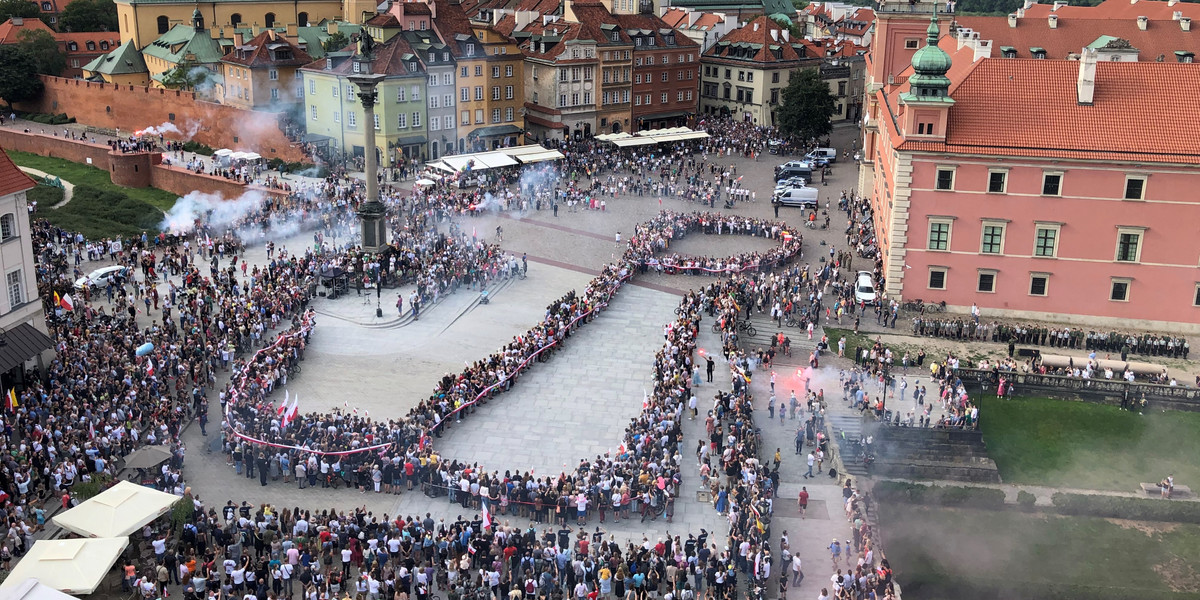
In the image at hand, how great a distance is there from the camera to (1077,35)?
235 ft

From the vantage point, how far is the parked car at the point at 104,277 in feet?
173

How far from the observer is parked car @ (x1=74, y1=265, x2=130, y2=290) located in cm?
5275

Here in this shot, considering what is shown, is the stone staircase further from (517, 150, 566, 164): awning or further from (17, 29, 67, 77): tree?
(17, 29, 67, 77): tree

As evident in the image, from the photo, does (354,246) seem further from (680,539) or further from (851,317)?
(680,539)

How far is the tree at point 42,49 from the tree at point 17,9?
9810 millimetres

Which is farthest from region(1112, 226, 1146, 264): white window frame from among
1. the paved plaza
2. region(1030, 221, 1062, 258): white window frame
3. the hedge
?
the hedge

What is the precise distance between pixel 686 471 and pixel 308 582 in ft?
42.3

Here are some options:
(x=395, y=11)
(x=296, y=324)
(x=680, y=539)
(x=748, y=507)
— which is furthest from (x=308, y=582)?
(x=395, y=11)

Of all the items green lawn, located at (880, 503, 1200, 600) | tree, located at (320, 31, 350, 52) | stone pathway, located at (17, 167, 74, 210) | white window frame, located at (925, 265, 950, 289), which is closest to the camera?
green lawn, located at (880, 503, 1200, 600)

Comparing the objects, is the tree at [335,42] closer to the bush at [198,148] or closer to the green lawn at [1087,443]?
the bush at [198,148]

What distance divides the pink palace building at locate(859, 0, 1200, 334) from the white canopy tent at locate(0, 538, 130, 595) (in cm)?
3611

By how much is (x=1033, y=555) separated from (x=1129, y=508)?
456 cm

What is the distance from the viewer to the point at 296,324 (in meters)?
48.0

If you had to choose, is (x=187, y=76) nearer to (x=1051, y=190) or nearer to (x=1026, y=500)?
(x=1051, y=190)
